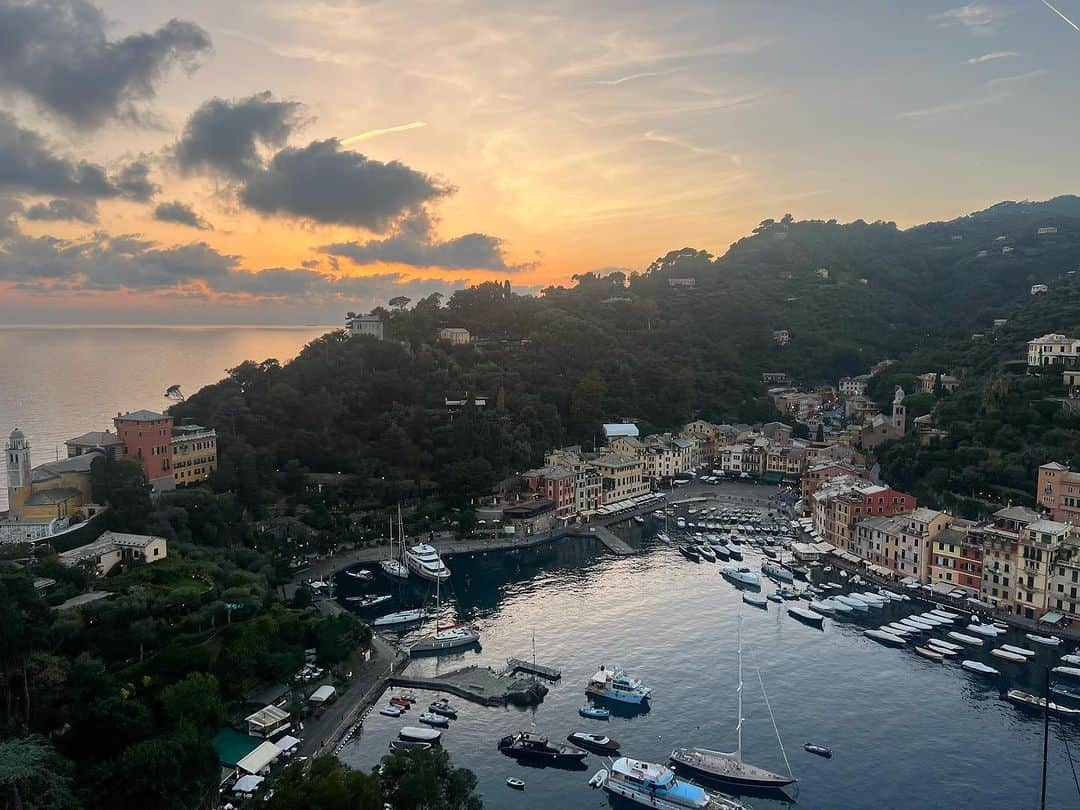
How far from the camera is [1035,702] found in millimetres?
24734

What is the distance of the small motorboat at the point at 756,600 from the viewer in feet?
109

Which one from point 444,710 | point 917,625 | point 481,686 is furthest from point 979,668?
point 444,710

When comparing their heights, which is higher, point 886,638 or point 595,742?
point 595,742

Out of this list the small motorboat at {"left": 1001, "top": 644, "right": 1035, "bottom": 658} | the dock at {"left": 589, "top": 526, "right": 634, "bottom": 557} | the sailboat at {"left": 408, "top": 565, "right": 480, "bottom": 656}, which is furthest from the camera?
the dock at {"left": 589, "top": 526, "right": 634, "bottom": 557}

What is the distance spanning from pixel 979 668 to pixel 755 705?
850cm

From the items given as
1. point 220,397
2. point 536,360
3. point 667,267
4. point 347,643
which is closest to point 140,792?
point 347,643

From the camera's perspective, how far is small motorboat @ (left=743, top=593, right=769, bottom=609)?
33344 millimetres

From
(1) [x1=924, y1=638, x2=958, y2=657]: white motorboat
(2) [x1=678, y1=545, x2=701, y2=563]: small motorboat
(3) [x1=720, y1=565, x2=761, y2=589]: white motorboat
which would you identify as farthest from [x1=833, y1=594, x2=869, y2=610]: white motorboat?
(2) [x1=678, y1=545, x2=701, y2=563]: small motorboat

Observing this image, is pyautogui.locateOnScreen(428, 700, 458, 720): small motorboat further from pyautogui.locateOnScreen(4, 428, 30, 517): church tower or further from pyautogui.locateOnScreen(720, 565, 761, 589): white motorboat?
pyautogui.locateOnScreen(4, 428, 30, 517): church tower

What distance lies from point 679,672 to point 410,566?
52.8 feet

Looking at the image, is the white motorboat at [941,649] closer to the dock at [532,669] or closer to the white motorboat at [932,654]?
the white motorboat at [932,654]

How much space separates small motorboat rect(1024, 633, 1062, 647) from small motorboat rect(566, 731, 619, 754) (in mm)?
17253

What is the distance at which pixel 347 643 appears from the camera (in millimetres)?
26922

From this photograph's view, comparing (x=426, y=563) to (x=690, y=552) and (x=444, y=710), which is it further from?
(x=444, y=710)
